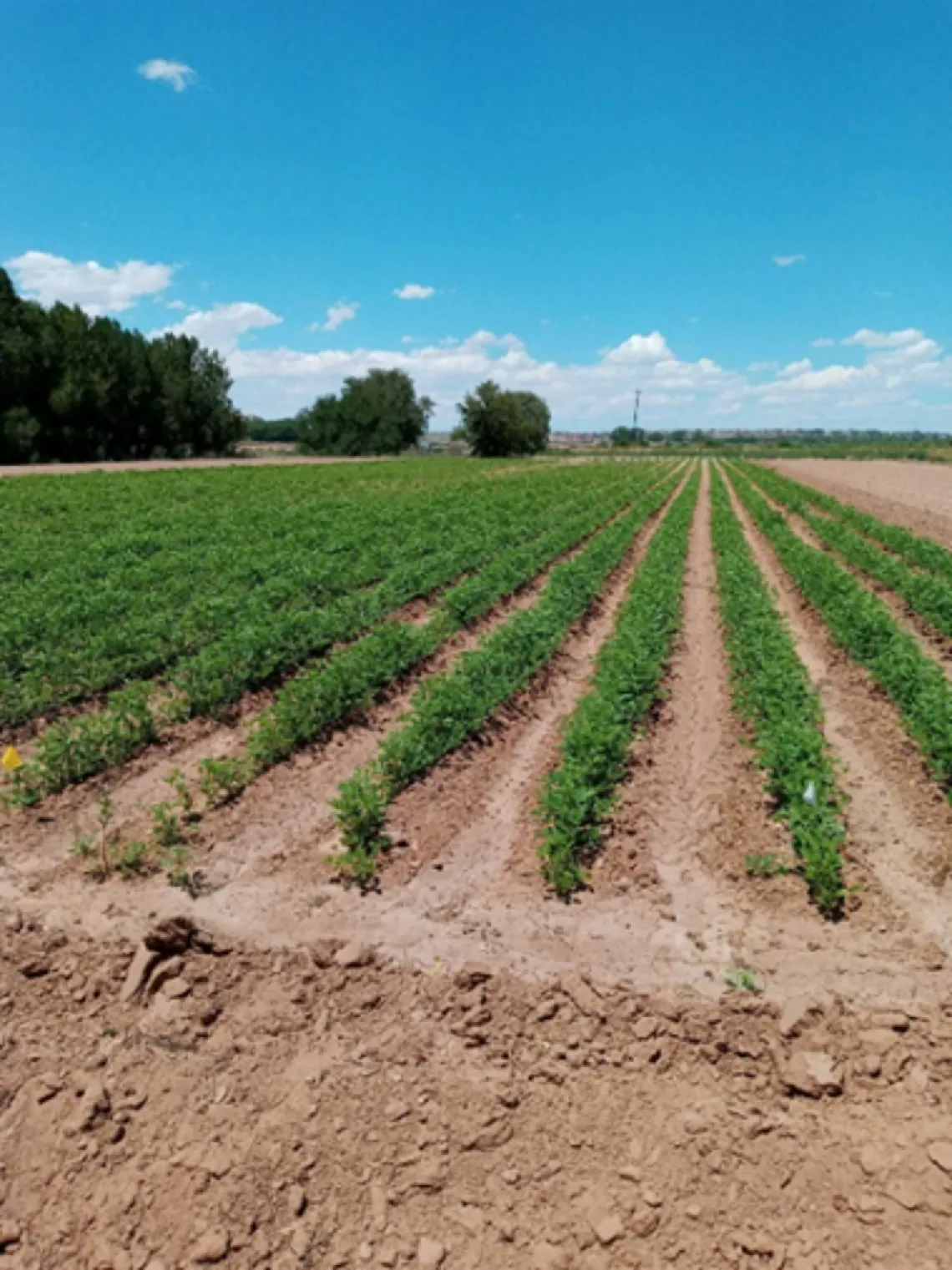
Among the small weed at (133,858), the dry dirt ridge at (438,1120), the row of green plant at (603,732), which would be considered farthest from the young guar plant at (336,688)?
the row of green plant at (603,732)

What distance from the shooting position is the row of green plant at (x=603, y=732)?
5367 mm

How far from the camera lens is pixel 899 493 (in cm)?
4175

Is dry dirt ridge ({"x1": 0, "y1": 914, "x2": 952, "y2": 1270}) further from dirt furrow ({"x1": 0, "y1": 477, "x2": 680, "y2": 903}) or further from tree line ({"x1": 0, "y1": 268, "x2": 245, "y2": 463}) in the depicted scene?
tree line ({"x1": 0, "y1": 268, "x2": 245, "y2": 463})

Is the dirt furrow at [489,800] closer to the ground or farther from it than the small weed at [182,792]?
closer to the ground

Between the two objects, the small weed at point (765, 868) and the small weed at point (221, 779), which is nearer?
the small weed at point (765, 868)

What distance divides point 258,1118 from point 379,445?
102356 millimetres

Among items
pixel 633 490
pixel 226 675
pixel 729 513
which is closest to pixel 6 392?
pixel 633 490

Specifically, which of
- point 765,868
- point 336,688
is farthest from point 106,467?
point 765,868

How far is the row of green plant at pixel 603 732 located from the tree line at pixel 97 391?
5841 cm

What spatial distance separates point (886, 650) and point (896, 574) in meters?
6.60

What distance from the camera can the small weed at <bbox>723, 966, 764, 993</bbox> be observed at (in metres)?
4.24

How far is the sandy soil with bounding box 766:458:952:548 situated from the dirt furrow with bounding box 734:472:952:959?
16.3 metres

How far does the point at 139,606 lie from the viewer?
37.0 feet

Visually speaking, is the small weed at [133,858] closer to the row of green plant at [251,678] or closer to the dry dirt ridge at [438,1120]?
the dry dirt ridge at [438,1120]
